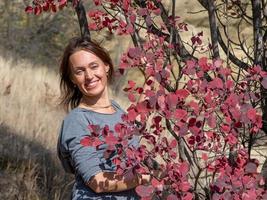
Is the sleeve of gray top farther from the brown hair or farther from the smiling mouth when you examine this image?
the brown hair

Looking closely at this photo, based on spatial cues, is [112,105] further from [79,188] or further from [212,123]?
[212,123]

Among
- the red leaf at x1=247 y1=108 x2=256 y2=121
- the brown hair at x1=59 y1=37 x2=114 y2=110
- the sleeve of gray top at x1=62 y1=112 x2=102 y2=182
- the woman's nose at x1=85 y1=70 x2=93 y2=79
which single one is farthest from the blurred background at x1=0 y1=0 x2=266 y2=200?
the red leaf at x1=247 y1=108 x2=256 y2=121

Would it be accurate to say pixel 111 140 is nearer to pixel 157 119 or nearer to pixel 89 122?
pixel 157 119

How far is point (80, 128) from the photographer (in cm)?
255

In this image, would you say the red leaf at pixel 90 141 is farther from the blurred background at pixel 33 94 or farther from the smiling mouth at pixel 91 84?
the blurred background at pixel 33 94

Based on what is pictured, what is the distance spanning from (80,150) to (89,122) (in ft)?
0.43

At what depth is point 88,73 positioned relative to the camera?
2.67m

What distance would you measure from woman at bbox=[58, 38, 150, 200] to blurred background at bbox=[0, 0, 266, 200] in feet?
6.13

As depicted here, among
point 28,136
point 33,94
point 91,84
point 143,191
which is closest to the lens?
point 143,191

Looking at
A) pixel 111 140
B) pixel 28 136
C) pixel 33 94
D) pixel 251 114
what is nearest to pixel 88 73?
pixel 111 140

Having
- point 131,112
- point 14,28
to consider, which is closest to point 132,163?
point 131,112

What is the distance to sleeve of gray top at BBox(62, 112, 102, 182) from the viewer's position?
8.24 feet

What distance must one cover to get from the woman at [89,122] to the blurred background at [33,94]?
6.13 ft

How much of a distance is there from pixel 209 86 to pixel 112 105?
0.79m
